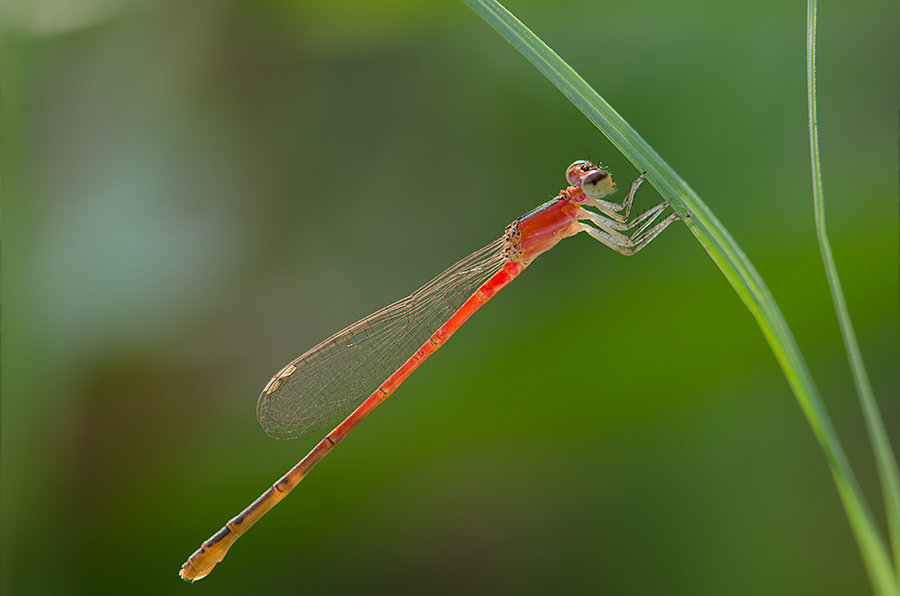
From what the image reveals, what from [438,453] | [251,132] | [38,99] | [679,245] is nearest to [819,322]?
[679,245]

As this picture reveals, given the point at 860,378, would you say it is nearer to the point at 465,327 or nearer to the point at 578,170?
the point at 578,170

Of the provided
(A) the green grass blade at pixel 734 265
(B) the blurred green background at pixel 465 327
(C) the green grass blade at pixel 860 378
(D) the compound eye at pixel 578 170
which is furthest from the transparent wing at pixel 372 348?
(C) the green grass blade at pixel 860 378

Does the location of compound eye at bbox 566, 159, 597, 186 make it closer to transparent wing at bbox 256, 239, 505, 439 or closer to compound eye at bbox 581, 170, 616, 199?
compound eye at bbox 581, 170, 616, 199

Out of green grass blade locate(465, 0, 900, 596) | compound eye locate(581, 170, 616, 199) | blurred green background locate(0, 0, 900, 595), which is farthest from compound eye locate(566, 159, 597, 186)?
green grass blade locate(465, 0, 900, 596)

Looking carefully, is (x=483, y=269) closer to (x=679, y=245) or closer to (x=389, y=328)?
(x=389, y=328)

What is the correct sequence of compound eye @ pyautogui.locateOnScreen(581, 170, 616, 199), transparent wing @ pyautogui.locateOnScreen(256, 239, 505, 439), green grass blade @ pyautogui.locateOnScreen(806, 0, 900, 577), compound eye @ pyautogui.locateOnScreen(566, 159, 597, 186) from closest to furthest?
green grass blade @ pyautogui.locateOnScreen(806, 0, 900, 577)
compound eye @ pyautogui.locateOnScreen(581, 170, 616, 199)
compound eye @ pyautogui.locateOnScreen(566, 159, 597, 186)
transparent wing @ pyautogui.locateOnScreen(256, 239, 505, 439)

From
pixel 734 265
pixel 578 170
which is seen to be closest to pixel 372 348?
pixel 578 170

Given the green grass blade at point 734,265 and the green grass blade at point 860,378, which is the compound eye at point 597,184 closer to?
the green grass blade at point 734,265
